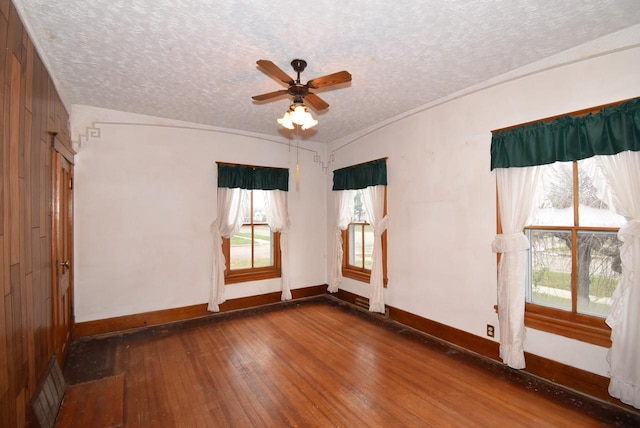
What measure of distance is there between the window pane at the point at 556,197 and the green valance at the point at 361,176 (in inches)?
Answer: 75.2

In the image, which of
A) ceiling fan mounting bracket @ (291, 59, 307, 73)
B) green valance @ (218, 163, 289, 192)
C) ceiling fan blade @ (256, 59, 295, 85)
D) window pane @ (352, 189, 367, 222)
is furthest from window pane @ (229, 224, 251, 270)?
ceiling fan blade @ (256, 59, 295, 85)

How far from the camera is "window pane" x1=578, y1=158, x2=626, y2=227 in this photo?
7.64 feet

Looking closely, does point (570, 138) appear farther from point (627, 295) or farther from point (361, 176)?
point (361, 176)

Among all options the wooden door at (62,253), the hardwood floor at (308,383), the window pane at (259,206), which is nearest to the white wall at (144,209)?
the wooden door at (62,253)

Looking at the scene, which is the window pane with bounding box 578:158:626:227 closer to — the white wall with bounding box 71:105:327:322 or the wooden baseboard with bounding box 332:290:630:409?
the wooden baseboard with bounding box 332:290:630:409

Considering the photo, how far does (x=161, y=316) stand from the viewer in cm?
405

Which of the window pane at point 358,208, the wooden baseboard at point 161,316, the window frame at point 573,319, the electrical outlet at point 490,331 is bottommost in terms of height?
the wooden baseboard at point 161,316

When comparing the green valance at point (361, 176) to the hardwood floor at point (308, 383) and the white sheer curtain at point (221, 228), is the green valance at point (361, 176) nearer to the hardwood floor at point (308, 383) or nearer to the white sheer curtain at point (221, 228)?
the white sheer curtain at point (221, 228)

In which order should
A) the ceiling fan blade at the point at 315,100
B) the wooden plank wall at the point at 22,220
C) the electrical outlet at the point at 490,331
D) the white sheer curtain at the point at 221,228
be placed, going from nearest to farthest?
the wooden plank wall at the point at 22,220 → the ceiling fan blade at the point at 315,100 → the electrical outlet at the point at 490,331 → the white sheer curtain at the point at 221,228

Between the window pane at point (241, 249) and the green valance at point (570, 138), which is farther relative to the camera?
the window pane at point (241, 249)

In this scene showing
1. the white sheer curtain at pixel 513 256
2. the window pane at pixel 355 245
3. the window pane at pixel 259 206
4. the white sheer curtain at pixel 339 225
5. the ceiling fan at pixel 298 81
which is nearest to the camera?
the ceiling fan at pixel 298 81

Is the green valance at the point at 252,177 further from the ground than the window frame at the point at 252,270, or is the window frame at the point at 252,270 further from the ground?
the green valance at the point at 252,177

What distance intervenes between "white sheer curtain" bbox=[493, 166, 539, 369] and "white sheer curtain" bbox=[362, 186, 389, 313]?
1.63 meters

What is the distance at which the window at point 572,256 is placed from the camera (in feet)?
7.73
